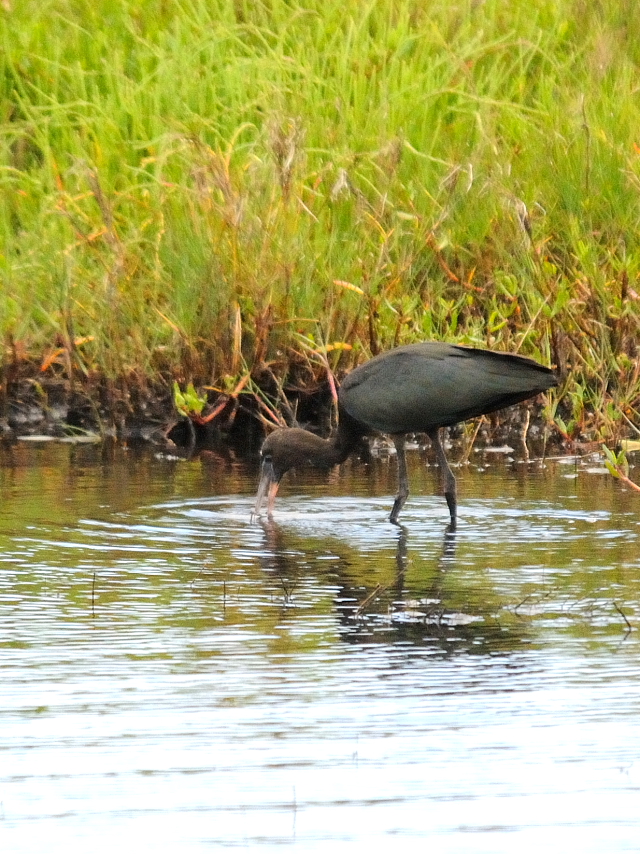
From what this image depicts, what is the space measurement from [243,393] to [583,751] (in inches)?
203

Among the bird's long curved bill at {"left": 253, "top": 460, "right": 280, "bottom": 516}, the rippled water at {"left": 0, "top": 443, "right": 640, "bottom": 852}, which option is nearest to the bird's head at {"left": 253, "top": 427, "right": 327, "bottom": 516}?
the bird's long curved bill at {"left": 253, "top": 460, "right": 280, "bottom": 516}

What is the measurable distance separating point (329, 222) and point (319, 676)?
4980 millimetres

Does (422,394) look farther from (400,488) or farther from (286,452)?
(286,452)

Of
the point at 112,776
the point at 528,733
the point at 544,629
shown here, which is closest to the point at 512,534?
the point at 544,629

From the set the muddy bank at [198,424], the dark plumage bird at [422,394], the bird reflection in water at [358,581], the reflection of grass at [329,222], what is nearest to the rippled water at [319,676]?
the bird reflection in water at [358,581]

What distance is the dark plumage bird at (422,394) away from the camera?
20.9ft

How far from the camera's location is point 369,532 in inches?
243

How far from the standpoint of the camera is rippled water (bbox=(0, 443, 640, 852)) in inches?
122

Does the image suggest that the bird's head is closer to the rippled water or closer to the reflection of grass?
the rippled water

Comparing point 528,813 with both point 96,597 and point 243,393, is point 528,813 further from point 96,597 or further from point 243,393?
point 243,393

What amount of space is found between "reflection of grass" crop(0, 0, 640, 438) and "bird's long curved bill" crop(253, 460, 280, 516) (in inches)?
46.1

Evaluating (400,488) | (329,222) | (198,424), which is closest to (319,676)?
(400,488)

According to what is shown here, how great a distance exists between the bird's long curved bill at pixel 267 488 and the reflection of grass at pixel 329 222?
117 centimetres

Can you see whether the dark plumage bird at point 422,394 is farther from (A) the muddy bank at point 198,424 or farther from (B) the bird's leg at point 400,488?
(A) the muddy bank at point 198,424
